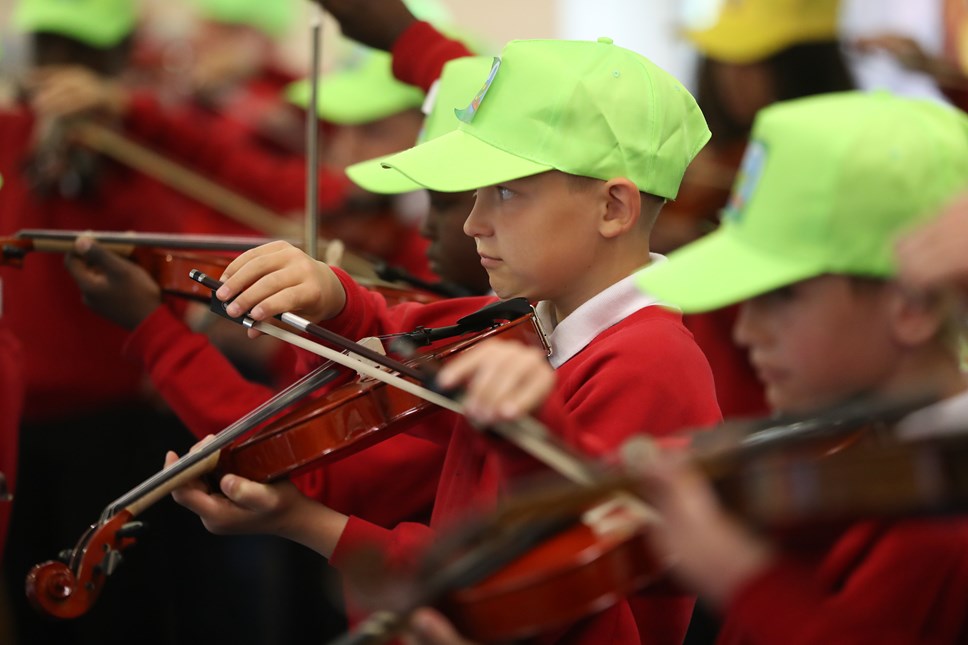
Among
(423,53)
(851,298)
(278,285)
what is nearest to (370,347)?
(278,285)

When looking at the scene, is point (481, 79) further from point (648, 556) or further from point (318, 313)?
point (648, 556)

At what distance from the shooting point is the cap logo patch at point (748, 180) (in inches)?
40.8

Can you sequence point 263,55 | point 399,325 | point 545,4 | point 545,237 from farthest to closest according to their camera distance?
point 545,4, point 263,55, point 399,325, point 545,237

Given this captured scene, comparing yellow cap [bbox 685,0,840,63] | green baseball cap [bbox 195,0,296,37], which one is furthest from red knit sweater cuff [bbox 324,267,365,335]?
green baseball cap [bbox 195,0,296,37]

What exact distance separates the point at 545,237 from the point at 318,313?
267 mm

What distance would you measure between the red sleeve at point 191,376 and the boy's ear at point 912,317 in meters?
0.88

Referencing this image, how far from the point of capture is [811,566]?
3.32 ft

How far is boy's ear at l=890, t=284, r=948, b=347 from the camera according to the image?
99 centimetres

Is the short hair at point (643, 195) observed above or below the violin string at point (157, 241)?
above

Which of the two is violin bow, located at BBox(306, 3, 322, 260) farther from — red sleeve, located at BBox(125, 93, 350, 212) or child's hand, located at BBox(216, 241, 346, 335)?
red sleeve, located at BBox(125, 93, 350, 212)

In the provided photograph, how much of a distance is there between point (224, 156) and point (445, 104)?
6.09 ft

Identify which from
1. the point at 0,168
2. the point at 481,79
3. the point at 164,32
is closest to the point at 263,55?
the point at 164,32

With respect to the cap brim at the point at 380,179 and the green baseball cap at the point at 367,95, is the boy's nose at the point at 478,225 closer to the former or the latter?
the cap brim at the point at 380,179

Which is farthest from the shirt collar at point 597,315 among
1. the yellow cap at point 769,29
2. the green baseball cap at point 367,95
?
the yellow cap at point 769,29
